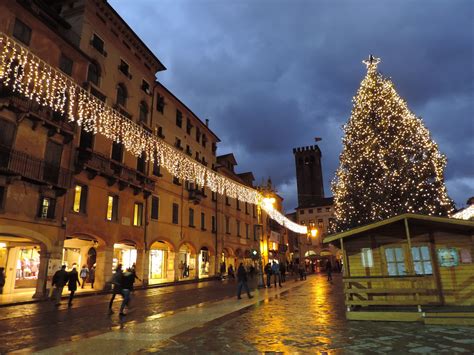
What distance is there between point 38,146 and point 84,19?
10.3 metres

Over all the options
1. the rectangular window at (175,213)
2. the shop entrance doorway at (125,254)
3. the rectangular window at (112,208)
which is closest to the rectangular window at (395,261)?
the rectangular window at (112,208)

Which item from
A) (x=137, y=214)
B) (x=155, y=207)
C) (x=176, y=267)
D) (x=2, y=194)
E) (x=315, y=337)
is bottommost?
(x=315, y=337)

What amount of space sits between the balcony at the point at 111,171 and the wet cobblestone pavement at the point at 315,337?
594 inches

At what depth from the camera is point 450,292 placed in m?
11.1

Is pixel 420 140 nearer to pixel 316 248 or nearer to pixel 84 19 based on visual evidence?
pixel 84 19

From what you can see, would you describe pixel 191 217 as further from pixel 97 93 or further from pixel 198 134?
pixel 97 93

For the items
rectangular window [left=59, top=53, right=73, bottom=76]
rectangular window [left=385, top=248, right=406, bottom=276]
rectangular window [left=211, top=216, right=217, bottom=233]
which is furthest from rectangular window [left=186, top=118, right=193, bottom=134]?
rectangular window [left=385, top=248, right=406, bottom=276]

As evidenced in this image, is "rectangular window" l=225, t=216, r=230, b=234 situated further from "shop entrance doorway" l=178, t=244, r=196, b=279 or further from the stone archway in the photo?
the stone archway

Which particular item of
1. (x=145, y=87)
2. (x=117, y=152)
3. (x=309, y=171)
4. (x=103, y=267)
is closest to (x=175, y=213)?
(x=117, y=152)

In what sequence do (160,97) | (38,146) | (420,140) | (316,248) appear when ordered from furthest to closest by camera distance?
(316,248) < (160,97) < (420,140) < (38,146)

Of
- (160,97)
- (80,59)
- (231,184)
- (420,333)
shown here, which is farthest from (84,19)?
(420,333)

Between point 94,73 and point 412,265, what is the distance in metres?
Result: 23.2

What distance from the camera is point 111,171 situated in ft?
77.9

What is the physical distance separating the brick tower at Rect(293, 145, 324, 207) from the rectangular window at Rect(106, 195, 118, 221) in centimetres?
7623
